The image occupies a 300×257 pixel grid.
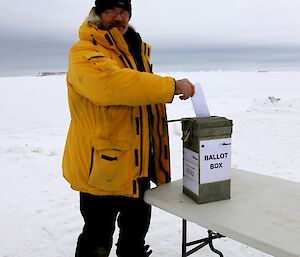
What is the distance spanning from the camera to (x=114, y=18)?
1.96 metres

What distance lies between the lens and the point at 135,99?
5.45 ft

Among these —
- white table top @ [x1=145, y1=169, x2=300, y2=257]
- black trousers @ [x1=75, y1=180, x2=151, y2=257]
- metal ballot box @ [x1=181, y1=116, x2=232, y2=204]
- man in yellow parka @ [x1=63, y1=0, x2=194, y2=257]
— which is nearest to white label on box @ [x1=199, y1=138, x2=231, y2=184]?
metal ballot box @ [x1=181, y1=116, x2=232, y2=204]

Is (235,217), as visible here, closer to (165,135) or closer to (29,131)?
(165,135)

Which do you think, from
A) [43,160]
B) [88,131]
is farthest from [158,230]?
[43,160]

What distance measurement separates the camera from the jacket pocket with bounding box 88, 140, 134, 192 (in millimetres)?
1874

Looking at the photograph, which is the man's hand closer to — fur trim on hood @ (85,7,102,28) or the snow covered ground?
fur trim on hood @ (85,7,102,28)

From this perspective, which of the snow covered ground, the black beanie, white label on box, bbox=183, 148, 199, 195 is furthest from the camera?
the snow covered ground

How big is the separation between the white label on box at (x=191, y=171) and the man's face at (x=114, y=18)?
735mm

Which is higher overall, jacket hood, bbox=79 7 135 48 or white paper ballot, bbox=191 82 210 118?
jacket hood, bbox=79 7 135 48


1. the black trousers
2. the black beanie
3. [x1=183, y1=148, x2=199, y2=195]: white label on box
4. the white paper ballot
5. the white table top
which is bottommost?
the black trousers

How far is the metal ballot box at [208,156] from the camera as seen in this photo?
5.63 ft

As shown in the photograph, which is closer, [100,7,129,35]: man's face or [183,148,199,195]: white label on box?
[183,148,199,195]: white label on box

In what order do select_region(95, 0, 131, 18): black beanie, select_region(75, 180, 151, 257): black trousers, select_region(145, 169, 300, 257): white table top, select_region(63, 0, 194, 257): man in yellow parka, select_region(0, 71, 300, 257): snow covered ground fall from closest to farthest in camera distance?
select_region(145, 169, 300, 257): white table top
select_region(63, 0, 194, 257): man in yellow parka
select_region(95, 0, 131, 18): black beanie
select_region(75, 180, 151, 257): black trousers
select_region(0, 71, 300, 257): snow covered ground

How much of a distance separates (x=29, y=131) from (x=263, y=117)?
20.4 ft
